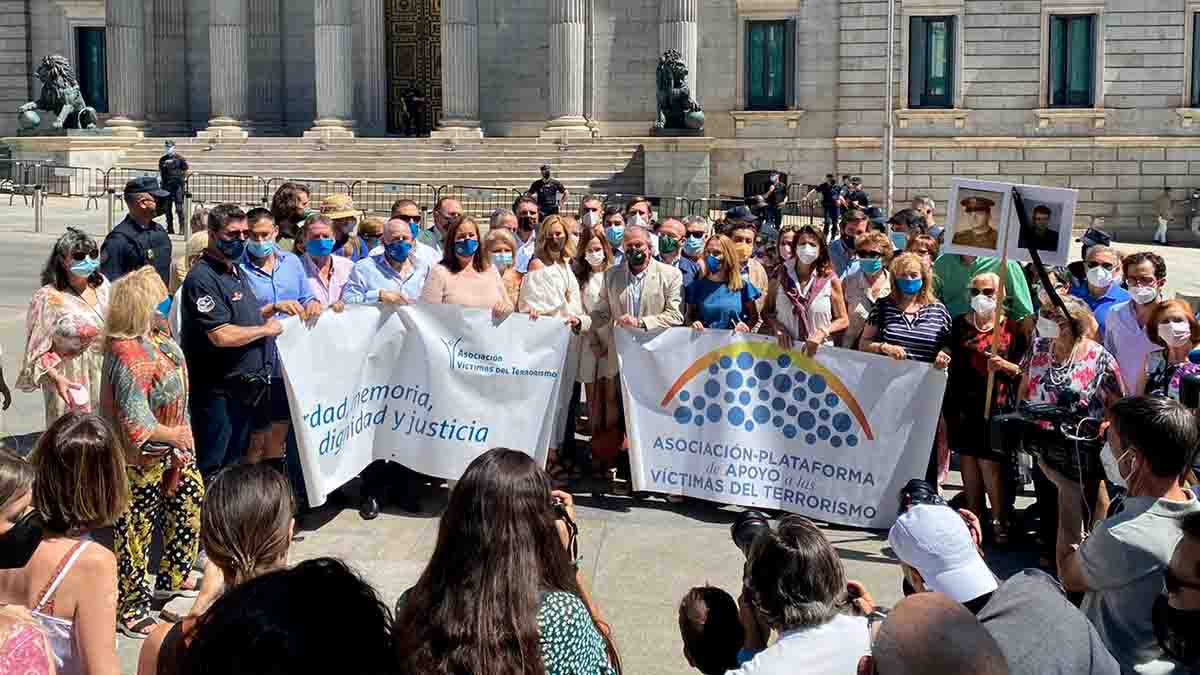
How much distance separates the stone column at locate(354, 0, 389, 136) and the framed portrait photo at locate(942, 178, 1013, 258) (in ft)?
98.6

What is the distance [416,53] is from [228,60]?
17.8 ft

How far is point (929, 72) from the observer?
118 feet

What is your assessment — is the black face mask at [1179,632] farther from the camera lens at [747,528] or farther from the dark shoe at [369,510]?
the dark shoe at [369,510]

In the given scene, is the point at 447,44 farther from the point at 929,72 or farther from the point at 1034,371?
the point at 1034,371

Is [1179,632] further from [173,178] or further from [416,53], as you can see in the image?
[416,53]

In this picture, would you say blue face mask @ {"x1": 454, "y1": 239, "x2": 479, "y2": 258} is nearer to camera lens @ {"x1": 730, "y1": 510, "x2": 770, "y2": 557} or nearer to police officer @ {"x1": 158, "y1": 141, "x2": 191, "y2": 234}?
camera lens @ {"x1": 730, "y1": 510, "x2": 770, "y2": 557}

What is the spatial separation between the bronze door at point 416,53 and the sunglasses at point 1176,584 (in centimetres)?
3552

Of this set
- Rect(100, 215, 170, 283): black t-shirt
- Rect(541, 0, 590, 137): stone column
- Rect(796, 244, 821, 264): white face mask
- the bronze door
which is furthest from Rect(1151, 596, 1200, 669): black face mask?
the bronze door

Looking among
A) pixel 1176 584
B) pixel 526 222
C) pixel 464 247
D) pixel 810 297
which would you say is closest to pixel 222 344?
pixel 464 247

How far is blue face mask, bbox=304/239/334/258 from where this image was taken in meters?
9.85

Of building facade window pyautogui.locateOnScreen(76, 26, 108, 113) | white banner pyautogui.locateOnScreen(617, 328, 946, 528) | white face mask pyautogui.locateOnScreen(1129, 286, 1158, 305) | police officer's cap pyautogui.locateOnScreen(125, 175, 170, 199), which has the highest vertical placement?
building facade window pyautogui.locateOnScreen(76, 26, 108, 113)

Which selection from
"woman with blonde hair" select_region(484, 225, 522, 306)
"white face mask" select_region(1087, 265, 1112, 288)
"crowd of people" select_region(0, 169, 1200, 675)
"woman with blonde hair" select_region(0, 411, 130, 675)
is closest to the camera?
"crowd of people" select_region(0, 169, 1200, 675)

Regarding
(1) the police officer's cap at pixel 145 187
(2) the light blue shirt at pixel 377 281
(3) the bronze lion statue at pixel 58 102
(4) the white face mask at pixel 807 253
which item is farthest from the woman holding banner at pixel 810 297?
(3) the bronze lion statue at pixel 58 102

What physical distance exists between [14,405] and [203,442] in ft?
17.6
